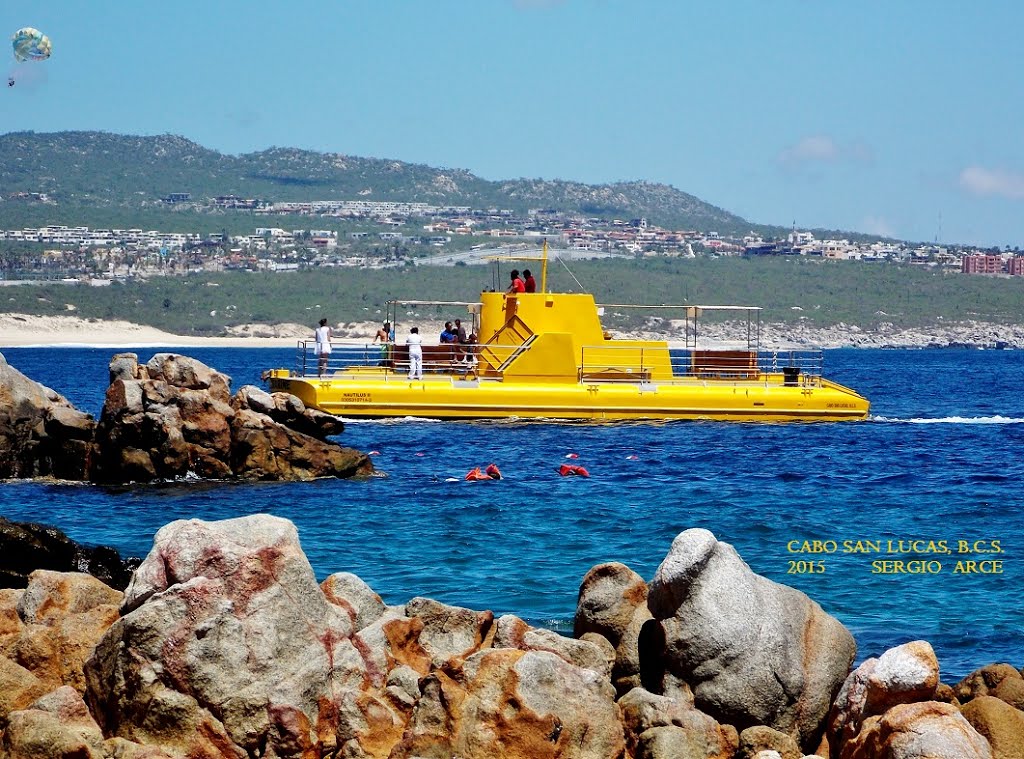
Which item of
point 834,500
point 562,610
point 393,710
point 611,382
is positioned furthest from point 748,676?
point 611,382

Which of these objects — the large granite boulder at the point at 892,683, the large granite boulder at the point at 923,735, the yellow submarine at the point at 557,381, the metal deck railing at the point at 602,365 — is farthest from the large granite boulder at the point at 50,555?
the metal deck railing at the point at 602,365

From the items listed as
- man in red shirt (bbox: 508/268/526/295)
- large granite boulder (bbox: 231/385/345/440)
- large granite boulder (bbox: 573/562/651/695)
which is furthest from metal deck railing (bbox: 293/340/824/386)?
large granite boulder (bbox: 573/562/651/695)

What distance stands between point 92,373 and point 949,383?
3896cm

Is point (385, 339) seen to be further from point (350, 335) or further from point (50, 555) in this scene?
point (350, 335)

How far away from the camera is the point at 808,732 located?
10266 millimetres

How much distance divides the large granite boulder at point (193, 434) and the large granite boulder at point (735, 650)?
14.0 meters

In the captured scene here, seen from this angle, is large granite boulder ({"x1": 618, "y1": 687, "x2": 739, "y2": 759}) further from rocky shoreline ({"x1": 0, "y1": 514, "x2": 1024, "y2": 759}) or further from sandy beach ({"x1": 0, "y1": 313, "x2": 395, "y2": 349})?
sandy beach ({"x1": 0, "y1": 313, "x2": 395, "y2": 349})

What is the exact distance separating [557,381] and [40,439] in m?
13.5

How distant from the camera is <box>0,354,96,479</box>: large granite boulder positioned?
23.6 metres

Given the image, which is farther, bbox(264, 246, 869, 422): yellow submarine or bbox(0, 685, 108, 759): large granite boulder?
bbox(264, 246, 869, 422): yellow submarine

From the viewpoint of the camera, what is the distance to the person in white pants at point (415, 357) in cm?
3359

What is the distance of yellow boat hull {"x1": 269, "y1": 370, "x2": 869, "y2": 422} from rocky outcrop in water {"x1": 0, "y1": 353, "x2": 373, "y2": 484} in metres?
7.89

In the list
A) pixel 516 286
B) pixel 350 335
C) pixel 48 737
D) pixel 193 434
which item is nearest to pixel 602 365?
pixel 516 286

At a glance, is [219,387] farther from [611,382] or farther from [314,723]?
[314,723]
